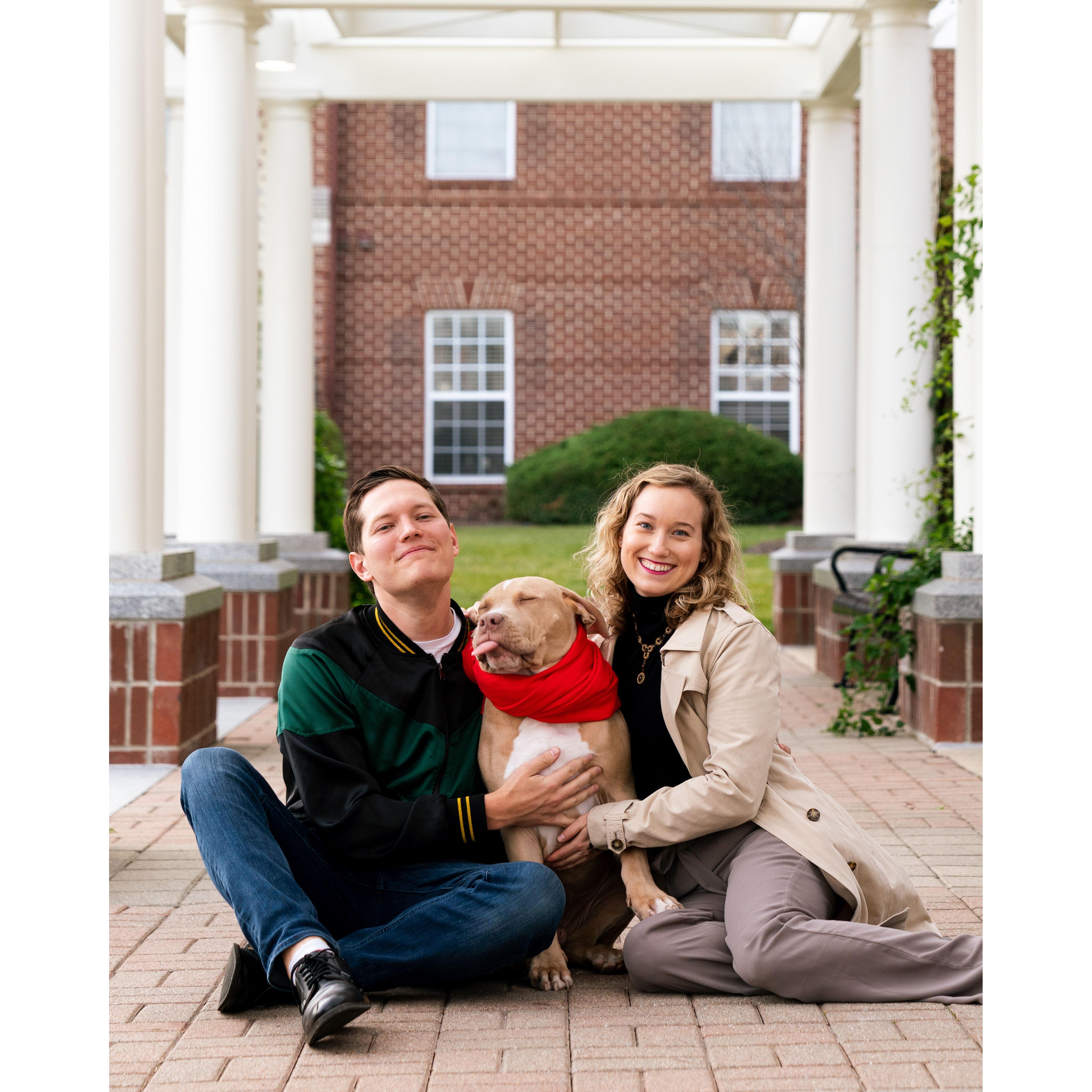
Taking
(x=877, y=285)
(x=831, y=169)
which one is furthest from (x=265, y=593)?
(x=831, y=169)

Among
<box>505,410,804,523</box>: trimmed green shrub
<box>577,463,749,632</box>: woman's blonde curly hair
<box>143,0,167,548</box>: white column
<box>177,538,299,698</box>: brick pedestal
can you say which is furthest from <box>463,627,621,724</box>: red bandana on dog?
<box>505,410,804,523</box>: trimmed green shrub

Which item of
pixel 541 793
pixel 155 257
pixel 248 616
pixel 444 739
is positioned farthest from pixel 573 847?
pixel 248 616

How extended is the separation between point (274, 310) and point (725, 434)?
873 centimetres

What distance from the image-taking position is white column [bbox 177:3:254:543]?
7543mm

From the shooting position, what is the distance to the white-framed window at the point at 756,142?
18875 millimetres

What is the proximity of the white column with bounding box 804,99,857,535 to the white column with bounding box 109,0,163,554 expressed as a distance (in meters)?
5.46

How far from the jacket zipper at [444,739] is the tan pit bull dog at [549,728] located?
0.25 feet

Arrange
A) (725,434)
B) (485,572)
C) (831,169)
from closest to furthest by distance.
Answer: (831,169)
(485,572)
(725,434)

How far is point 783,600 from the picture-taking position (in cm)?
1044

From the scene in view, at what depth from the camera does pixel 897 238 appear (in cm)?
771

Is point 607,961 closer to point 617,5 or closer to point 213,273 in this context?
point 213,273

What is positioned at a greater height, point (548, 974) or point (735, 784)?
point (735, 784)

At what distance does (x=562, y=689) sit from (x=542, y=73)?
749 centimetres

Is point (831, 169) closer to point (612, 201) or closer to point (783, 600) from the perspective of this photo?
point (783, 600)
